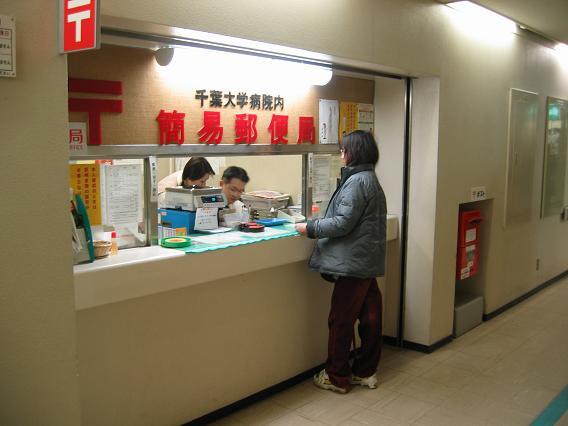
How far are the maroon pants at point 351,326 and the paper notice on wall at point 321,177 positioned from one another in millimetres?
738

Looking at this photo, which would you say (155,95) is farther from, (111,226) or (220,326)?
(220,326)

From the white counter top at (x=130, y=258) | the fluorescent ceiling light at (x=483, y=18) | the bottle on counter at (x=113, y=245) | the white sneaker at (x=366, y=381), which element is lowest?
the white sneaker at (x=366, y=381)

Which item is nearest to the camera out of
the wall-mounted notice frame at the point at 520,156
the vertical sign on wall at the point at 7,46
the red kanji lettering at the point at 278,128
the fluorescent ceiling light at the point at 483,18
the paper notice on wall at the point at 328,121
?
the vertical sign on wall at the point at 7,46

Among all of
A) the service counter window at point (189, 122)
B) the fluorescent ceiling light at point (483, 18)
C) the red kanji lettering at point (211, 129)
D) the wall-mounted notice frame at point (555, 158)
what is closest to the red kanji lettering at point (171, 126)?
the service counter window at point (189, 122)

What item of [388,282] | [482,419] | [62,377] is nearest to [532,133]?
[388,282]

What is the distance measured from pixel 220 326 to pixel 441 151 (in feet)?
6.59

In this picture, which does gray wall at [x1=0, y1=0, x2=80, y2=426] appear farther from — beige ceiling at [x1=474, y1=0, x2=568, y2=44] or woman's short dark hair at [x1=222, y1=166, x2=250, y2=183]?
beige ceiling at [x1=474, y1=0, x2=568, y2=44]

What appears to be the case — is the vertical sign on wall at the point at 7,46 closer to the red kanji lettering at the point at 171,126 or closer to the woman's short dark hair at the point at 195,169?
the red kanji lettering at the point at 171,126

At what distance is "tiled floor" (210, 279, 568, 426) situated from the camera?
3.30 metres

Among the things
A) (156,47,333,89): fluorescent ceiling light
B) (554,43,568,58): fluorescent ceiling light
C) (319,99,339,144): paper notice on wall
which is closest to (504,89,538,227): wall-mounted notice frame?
(554,43,568,58): fluorescent ceiling light

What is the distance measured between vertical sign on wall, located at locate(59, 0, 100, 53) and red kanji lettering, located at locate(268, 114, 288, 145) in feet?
5.59

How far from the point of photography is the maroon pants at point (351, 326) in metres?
3.48

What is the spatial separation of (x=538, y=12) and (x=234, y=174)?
2604 millimetres

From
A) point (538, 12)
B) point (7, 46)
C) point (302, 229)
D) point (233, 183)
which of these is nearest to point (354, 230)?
point (302, 229)
